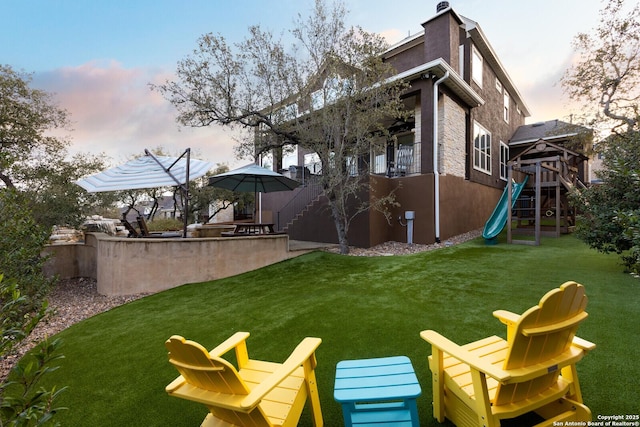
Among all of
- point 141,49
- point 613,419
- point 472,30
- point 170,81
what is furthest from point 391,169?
point 613,419

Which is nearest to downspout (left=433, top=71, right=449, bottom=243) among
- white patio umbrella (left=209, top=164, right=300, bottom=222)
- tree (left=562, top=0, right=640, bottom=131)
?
white patio umbrella (left=209, top=164, right=300, bottom=222)

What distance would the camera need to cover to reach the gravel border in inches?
190

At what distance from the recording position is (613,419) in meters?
2.10

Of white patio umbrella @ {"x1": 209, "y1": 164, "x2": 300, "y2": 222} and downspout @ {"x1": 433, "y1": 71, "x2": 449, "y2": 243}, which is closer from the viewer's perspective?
white patio umbrella @ {"x1": 209, "y1": 164, "x2": 300, "y2": 222}

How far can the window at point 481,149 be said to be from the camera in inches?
504

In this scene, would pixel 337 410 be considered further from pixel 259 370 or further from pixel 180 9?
pixel 180 9

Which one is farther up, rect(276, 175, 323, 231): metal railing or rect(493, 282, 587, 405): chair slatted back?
rect(276, 175, 323, 231): metal railing

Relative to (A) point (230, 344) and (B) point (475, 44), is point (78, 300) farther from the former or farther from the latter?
(B) point (475, 44)

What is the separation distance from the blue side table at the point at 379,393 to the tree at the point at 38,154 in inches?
432

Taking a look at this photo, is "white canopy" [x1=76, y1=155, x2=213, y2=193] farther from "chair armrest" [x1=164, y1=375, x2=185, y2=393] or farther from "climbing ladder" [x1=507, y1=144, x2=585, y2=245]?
"climbing ladder" [x1=507, y1=144, x2=585, y2=245]

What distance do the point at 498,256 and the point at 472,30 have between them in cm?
998

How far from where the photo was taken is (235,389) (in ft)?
5.57

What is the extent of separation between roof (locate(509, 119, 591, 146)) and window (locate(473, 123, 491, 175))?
3.58 meters

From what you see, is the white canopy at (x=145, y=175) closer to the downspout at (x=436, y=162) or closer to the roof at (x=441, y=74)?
the roof at (x=441, y=74)
